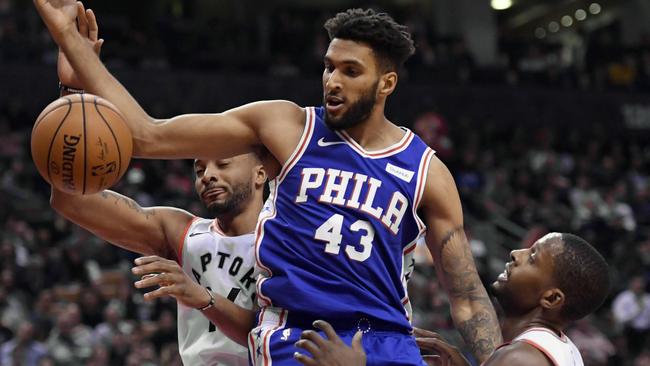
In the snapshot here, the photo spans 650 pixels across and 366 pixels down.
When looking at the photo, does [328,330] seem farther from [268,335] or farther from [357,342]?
[268,335]

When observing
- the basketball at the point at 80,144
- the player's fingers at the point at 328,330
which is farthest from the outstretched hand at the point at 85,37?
the player's fingers at the point at 328,330

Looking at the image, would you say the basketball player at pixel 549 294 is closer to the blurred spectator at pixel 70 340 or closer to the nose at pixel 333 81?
the nose at pixel 333 81

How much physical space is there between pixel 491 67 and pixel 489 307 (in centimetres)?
1616

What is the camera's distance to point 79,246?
1267cm

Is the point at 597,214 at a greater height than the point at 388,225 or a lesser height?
lesser

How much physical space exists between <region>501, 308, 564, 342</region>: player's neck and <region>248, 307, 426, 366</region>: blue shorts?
0.36 m

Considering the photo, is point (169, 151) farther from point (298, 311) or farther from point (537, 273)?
point (537, 273)

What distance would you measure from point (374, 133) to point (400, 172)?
8.1 inches

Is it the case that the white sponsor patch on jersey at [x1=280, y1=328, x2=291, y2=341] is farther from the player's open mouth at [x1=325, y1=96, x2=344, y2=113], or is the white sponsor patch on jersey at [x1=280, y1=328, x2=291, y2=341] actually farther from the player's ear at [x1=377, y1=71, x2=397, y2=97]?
the player's ear at [x1=377, y1=71, x2=397, y2=97]

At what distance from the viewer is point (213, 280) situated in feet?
15.8

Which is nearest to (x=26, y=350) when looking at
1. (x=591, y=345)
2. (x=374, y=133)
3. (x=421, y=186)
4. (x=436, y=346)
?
(x=591, y=345)

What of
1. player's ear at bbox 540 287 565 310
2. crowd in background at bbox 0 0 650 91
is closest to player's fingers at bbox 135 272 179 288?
player's ear at bbox 540 287 565 310

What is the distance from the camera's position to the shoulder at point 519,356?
362 centimetres

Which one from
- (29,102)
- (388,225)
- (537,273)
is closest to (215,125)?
(388,225)
